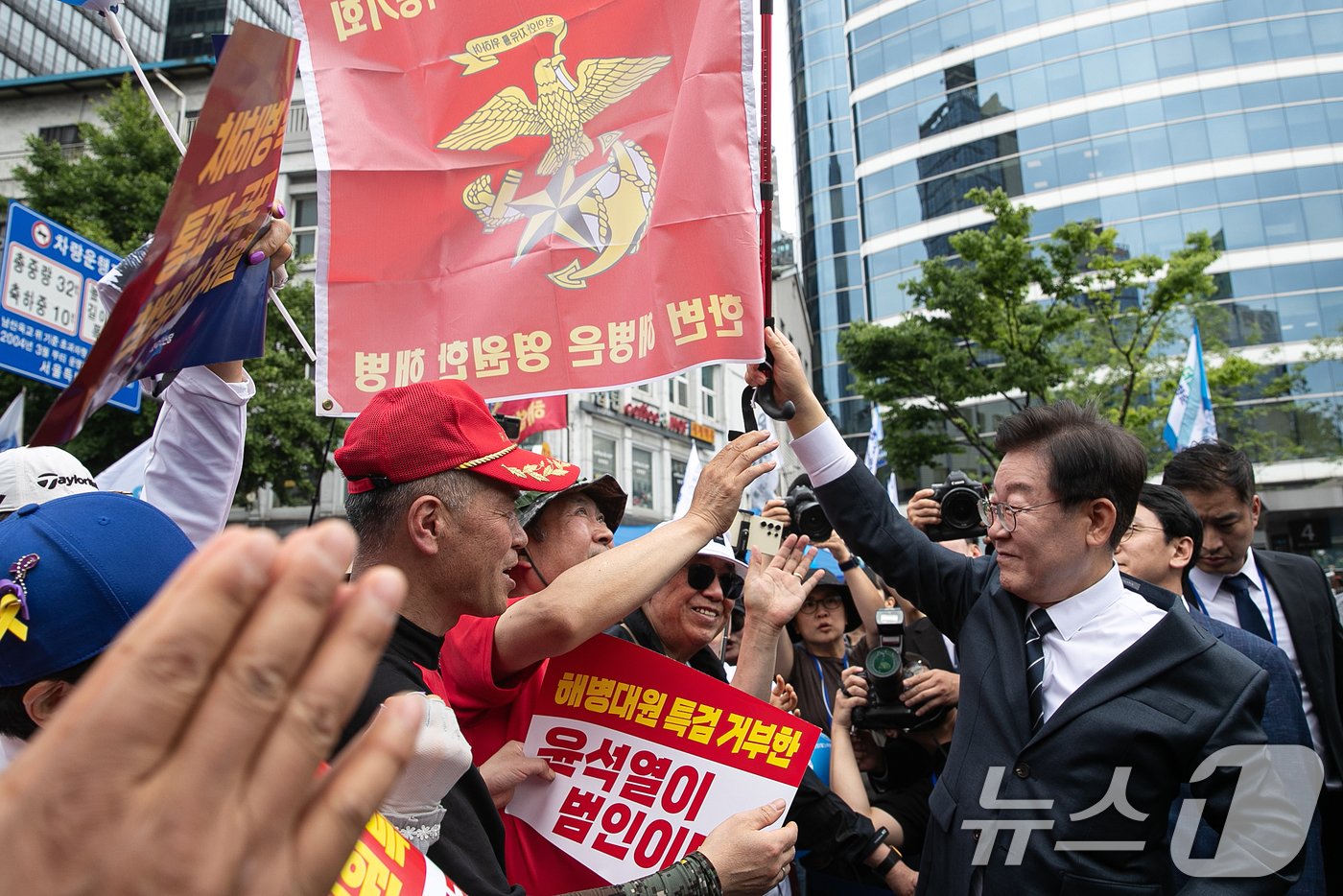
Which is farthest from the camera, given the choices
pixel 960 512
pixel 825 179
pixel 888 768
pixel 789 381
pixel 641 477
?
pixel 825 179

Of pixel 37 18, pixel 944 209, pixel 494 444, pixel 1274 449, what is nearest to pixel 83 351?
pixel 494 444

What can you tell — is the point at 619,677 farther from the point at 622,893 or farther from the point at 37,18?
the point at 37,18

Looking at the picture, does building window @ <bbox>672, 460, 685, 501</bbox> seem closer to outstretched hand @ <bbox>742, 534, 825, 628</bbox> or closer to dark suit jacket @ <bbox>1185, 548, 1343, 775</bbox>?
dark suit jacket @ <bbox>1185, 548, 1343, 775</bbox>

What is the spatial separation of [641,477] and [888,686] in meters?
24.4

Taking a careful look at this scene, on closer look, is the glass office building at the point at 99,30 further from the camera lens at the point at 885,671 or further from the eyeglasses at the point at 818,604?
the camera lens at the point at 885,671

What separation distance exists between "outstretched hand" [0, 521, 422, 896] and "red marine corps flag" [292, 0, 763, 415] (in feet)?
6.45

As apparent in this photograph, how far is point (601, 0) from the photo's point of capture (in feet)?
8.84

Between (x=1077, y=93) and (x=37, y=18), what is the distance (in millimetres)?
41552

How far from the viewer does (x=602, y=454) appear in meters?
25.6

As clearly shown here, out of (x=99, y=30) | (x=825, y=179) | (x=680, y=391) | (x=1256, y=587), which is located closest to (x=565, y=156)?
(x=1256, y=587)

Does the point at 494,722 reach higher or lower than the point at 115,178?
lower

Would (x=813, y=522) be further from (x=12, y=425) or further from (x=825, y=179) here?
(x=825, y=179)

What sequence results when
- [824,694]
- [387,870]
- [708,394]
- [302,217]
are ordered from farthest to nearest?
[708,394] < [302,217] < [824,694] < [387,870]

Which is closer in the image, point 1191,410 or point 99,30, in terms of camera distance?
point 1191,410
